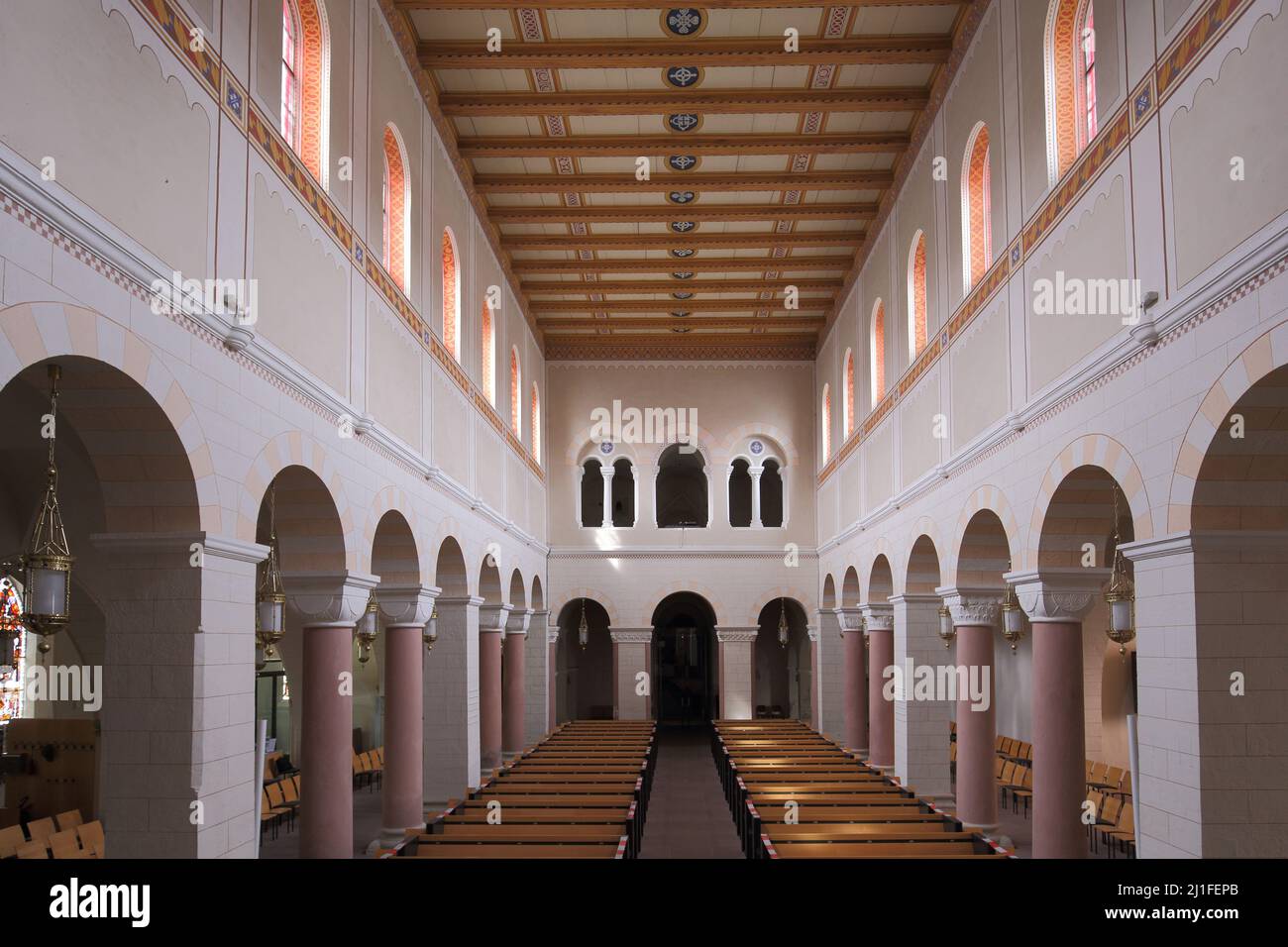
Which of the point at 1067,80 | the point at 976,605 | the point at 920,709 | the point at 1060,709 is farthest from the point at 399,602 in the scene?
the point at 1067,80

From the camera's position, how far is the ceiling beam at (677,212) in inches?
758

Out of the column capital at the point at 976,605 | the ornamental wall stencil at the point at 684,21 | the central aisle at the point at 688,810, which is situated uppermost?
the ornamental wall stencil at the point at 684,21

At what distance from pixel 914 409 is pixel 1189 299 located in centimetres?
890

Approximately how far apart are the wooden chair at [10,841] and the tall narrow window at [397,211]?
7037 millimetres

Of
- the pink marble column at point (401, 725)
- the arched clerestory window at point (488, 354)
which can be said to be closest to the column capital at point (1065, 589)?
the pink marble column at point (401, 725)

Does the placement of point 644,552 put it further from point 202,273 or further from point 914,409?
point 202,273

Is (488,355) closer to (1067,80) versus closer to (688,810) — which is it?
(688,810)

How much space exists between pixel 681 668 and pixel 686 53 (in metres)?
23.6

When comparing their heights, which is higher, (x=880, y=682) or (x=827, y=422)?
(x=827, y=422)

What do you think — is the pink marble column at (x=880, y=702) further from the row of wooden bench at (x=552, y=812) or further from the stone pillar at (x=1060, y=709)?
the stone pillar at (x=1060, y=709)

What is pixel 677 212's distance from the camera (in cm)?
1934

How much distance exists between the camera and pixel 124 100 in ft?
21.4

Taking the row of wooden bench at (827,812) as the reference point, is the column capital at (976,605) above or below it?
above

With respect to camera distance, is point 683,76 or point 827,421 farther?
point 827,421
